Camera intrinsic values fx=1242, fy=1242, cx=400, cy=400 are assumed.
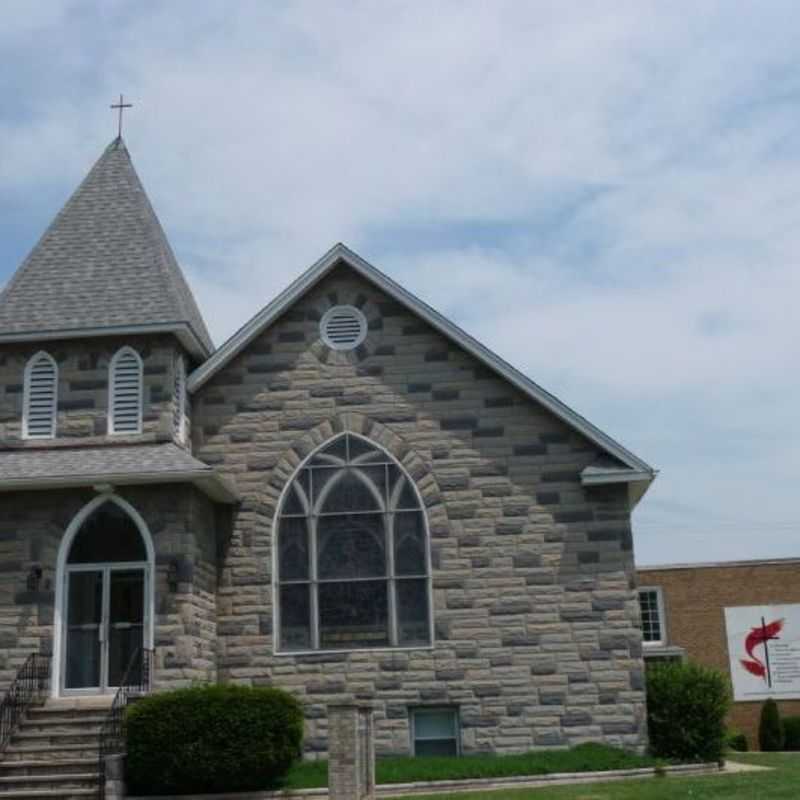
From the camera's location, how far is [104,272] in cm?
2169

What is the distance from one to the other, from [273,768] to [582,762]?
462cm

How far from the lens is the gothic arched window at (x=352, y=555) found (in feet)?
65.8

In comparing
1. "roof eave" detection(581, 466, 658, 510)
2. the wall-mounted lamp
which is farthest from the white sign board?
the wall-mounted lamp

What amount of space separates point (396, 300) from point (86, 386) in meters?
5.39

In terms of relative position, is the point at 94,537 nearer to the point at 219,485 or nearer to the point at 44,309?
the point at 219,485

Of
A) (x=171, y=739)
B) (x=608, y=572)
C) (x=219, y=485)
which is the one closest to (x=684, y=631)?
(x=608, y=572)

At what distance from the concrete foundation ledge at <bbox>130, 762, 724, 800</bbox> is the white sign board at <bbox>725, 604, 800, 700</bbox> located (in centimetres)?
1811

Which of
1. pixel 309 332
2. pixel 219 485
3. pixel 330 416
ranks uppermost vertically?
pixel 309 332

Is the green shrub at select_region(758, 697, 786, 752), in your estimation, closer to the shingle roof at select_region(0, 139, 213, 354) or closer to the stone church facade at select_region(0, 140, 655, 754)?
the stone church facade at select_region(0, 140, 655, 754)

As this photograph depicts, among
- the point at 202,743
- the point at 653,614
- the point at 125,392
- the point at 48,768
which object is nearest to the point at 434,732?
the point at 202,743

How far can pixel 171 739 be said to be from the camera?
636 inches

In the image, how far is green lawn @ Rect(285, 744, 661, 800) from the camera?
17.2 m

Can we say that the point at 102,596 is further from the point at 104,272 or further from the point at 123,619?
the point at 104,272

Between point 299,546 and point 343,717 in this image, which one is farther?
point 299,546
